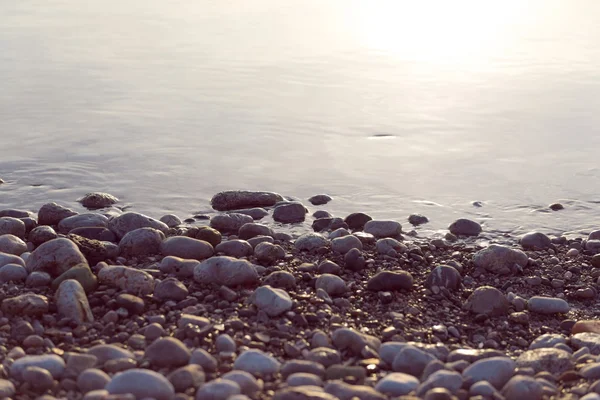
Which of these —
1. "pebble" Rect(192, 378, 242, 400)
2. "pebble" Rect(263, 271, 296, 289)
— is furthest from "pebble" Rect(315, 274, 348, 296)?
"pebble" Rect(192, 378, 242, 400)

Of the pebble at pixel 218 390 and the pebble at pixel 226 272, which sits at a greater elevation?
the pebble at pixel 226 272

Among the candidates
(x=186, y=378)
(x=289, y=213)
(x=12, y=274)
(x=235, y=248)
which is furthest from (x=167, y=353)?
(x=289, y=213)

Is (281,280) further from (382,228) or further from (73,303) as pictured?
(382,228)

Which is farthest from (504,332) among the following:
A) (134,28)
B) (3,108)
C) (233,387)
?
(134,28)

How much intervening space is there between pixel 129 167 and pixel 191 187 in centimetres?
71

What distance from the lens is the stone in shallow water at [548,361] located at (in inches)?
137

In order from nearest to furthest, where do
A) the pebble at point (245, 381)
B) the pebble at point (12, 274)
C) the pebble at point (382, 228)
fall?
the pebble at point (245, 381), the pebble at point (12, 274), the pebble at point (382, 228)

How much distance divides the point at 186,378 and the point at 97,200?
11.4 ft

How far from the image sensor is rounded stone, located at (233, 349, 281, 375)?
3260mm

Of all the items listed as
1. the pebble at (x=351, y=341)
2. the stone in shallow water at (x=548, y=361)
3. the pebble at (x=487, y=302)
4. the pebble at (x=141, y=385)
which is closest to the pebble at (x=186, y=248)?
the pebble at (x=351, y=341)

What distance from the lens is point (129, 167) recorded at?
7.09 metres

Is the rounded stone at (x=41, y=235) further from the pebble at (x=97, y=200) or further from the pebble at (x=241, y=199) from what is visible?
the pebble at (x=241, y=199)

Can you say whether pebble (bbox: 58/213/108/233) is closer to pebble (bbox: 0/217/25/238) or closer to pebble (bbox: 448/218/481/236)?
pebble (bbox: 0/217/25/238)

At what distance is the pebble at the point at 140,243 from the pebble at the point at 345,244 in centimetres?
109
